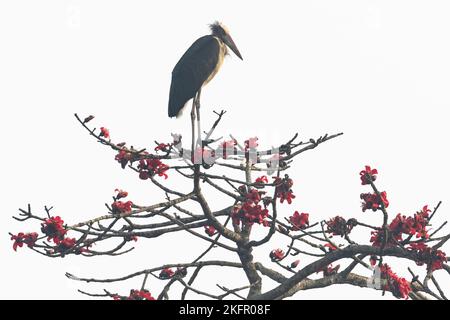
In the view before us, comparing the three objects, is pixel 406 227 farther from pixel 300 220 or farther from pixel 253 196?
pixel 253 196

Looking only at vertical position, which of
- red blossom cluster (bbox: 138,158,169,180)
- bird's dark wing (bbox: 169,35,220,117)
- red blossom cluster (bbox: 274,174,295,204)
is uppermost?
bird's dark wing (bbox: 169,35,220,117)

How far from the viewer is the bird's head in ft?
44.9

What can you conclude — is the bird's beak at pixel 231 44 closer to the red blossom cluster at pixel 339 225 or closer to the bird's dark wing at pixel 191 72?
the bird's dark wing at pixel 191 72

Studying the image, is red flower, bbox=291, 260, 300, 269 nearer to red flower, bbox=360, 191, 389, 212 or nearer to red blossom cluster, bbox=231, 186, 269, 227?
red blossom cluster, bbox=231, 186, 269, 227

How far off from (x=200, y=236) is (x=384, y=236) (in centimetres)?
232

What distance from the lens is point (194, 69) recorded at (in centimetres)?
1260

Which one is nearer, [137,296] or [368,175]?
[368,175]

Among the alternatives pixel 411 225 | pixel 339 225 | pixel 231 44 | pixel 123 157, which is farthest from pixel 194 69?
pixel 411 225

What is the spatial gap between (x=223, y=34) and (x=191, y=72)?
1700mm

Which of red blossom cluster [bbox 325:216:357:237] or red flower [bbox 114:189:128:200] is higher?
red flower [bbox 114:189:128:200]

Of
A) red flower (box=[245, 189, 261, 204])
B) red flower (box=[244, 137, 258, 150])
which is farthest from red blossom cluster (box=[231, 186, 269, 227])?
red flower (box=[244, 137, 258, 150])

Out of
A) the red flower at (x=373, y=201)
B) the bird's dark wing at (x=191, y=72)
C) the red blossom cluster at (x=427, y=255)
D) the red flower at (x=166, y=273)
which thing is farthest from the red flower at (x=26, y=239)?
the bird's dark wing at (x=191, y=72)
